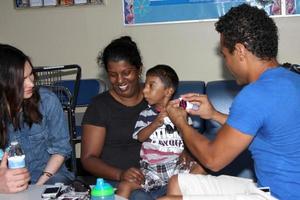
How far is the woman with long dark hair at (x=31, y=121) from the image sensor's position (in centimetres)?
216

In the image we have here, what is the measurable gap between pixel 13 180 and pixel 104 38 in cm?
237

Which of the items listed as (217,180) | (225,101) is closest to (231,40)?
(217,180)

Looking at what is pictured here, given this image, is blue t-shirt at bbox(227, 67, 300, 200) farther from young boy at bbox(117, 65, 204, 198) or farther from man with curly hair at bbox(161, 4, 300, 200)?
young boy at bbox(117, 65, 204, 198)

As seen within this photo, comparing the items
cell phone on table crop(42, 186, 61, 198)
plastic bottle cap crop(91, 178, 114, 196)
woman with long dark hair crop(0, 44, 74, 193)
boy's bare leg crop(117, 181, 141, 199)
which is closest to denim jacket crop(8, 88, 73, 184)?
woman with long dark hair crop(0, 44, 74, 193)

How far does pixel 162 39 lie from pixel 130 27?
11.4 inches

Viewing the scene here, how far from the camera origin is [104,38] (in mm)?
3998

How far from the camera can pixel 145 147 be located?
2566 mm

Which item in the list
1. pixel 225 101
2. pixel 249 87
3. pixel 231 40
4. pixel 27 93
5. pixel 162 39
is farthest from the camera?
pixel 162 39

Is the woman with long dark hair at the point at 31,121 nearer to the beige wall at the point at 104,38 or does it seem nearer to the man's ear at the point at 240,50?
the man's ear at the point at 240,50

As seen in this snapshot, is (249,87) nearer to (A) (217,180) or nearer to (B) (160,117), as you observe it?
(A) (217,180)

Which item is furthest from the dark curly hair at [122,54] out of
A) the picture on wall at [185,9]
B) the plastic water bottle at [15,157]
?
the picture on wall at [185,9]

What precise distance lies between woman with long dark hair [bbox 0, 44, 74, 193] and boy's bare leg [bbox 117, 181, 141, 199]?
253 millimetres

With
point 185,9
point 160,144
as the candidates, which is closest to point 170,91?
point 160,144

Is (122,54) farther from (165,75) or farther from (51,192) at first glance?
(51,192)
